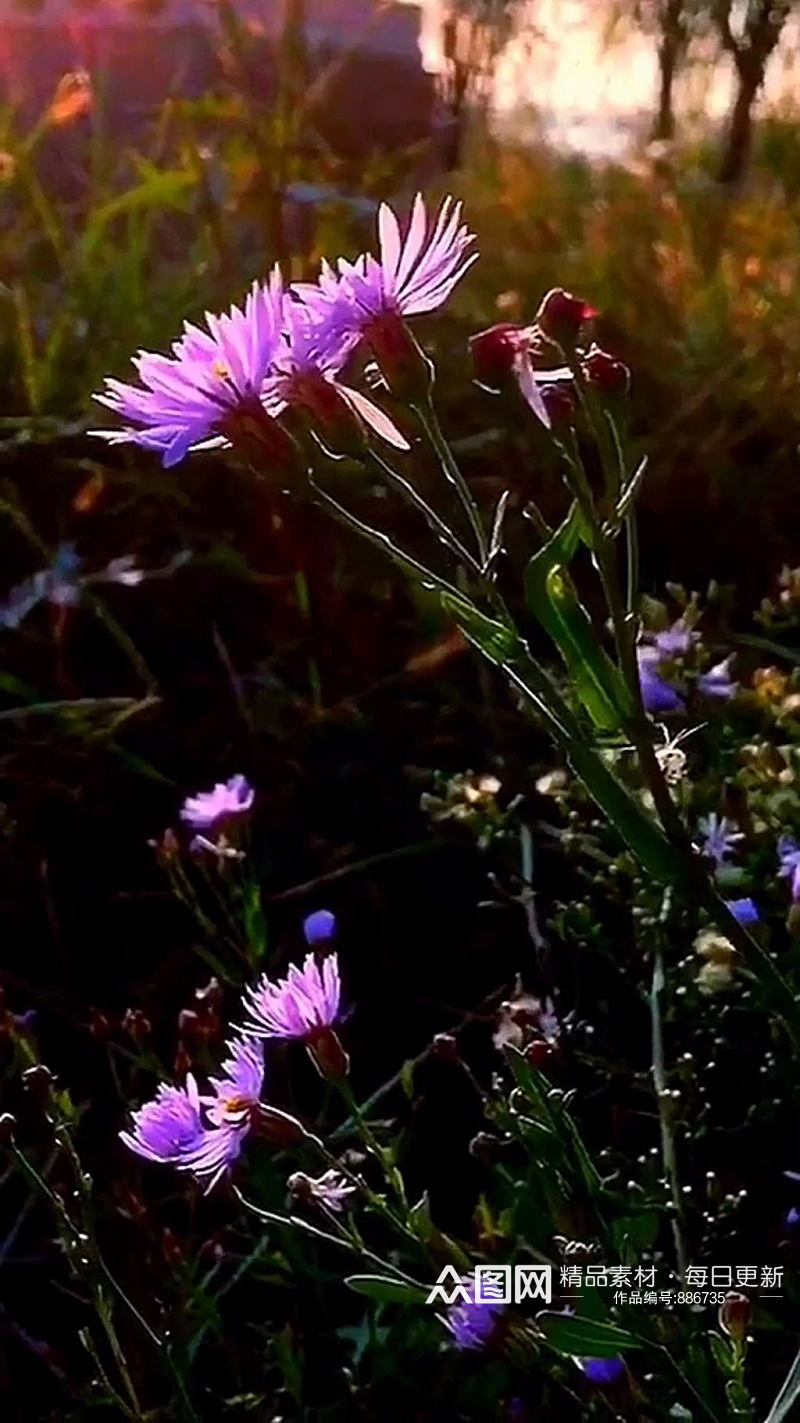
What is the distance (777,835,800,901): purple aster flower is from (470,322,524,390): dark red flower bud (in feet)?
1.10

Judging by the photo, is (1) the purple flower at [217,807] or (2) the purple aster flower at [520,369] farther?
(1) the purple flower at [217,807]

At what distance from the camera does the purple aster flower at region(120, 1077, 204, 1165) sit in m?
0.74

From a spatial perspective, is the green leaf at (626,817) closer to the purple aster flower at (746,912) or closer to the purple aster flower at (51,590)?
the purple aster flower at (746,912)

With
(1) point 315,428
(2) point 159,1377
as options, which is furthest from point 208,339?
(2) point 159,1377

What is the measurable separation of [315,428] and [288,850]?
75cm

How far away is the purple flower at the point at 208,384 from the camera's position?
0.56m

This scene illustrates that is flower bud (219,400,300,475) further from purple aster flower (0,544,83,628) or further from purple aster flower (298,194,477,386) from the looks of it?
purple aster flower (0,544,83,628)

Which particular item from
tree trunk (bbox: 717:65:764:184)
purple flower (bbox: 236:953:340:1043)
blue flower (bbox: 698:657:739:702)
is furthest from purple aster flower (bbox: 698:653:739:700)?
tree trunk (bbox: 717:65:764:184)

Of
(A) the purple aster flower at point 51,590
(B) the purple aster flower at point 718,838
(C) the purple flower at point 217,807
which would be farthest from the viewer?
(A) the purple aster flower at point 51,590

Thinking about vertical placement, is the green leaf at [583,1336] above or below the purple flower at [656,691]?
below

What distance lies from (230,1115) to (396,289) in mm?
328

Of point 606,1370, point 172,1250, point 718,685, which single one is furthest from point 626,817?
point 718,685

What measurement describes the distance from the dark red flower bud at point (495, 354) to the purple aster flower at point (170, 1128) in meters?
0.33

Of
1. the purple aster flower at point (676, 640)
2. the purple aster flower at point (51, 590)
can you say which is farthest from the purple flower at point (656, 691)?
the purple aster flower at point (51, 590)
